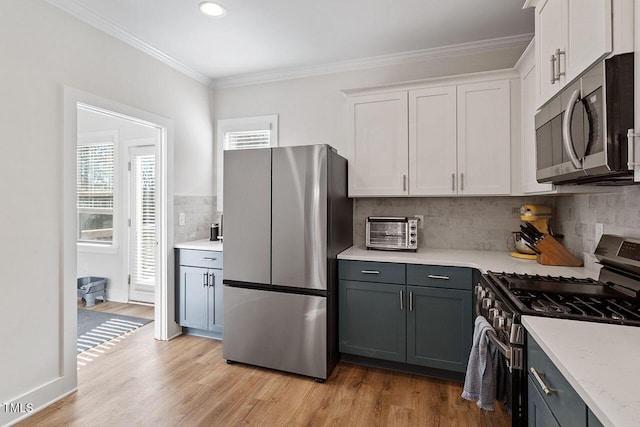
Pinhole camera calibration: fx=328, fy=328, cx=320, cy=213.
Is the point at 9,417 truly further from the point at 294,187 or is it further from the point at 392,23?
the point at 392,23

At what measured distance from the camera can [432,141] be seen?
2.67m

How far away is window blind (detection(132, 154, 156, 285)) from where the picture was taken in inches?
163

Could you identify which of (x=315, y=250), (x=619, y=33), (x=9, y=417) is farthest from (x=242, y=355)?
(x=619, y=33)

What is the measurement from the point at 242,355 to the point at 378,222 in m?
1.59

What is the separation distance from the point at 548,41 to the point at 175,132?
10.0 ft

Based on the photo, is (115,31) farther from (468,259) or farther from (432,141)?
(468,259)

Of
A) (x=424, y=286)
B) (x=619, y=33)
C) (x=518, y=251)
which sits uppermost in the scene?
(x=619, y=33)

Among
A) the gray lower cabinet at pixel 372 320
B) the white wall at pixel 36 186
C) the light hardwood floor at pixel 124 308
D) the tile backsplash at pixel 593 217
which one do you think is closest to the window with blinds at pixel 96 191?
the light hardwood floor at pixel 124 308

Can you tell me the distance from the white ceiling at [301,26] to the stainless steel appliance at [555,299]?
71.2 inches

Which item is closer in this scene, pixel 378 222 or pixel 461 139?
pixel 461 139

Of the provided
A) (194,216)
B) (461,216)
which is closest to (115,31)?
(194,216)

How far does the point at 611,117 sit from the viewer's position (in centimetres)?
104

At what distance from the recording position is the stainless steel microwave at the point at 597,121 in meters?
1.03

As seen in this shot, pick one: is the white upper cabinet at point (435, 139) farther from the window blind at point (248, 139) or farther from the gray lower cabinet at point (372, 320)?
the window blind at point (248, 139)
